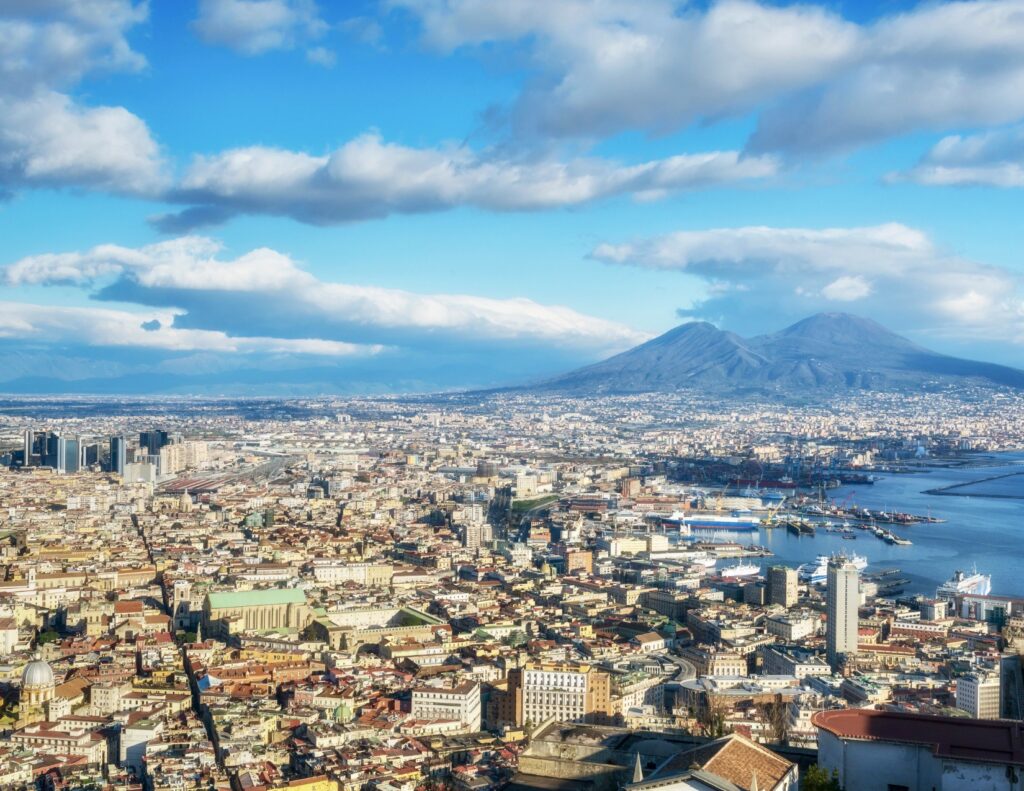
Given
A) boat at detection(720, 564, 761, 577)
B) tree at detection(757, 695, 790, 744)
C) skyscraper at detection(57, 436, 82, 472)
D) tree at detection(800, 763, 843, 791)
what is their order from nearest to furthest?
tree at detection(800, 763, 843, 791)
tree at detection(757, 695, 790, 744)
boat at detection(720, 564, 761, 577)
skyscraper at detection(57, 436, 82, 472)

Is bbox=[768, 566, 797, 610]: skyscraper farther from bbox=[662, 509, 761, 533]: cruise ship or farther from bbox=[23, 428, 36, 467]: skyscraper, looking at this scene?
bbox=[23, 428, 36, 467]: skyscraper

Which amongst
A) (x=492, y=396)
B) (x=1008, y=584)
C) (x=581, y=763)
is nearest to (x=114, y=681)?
(x=581, y=763)

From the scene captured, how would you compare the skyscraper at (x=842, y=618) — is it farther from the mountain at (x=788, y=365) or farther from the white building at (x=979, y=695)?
the mountain at (x=788, y=365)

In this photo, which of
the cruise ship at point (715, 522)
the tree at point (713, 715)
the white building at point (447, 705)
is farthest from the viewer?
the cruise ship at point (715, 522)

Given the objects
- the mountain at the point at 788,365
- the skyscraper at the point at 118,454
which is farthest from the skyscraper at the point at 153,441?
the mountain at the point at 788,365

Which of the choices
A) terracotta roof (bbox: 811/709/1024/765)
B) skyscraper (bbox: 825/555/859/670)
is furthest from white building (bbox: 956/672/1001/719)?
terracotta roof (bbox: 811/709/1024/765)
